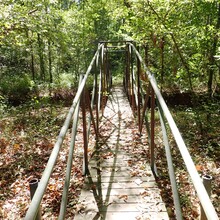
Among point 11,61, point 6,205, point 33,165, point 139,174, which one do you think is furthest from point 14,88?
point 139,174

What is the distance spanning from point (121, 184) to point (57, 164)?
2.28 meters

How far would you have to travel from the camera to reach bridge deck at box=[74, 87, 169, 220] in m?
2.67

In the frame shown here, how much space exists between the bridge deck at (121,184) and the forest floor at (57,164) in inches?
11.1

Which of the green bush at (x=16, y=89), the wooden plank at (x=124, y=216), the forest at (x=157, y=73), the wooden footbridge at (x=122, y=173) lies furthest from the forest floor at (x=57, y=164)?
the green bush at (x=16, y=89)

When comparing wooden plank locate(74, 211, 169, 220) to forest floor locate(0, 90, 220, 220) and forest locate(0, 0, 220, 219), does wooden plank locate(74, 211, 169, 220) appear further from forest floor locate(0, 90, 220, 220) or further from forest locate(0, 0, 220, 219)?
forest locate(0, 0, 220, 219)

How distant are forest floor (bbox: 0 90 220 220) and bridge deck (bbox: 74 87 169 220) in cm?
28

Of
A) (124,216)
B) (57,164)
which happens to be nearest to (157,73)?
(57,164)

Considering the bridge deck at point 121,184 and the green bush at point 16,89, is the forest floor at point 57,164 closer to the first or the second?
the bridge deck at point 121,184

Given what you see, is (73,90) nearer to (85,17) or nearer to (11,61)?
(85,17)

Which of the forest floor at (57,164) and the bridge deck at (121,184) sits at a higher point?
the bridge deck at (121,184)

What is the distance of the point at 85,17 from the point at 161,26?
1072 cm

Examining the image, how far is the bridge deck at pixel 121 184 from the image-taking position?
267 cm

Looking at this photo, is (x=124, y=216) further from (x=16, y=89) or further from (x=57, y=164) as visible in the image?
(x=16, y=89)

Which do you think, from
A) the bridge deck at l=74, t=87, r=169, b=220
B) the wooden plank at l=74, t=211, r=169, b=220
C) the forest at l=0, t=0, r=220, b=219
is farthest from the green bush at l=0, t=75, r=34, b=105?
the wooden plank at l=74, t=211, r=169, b=220
